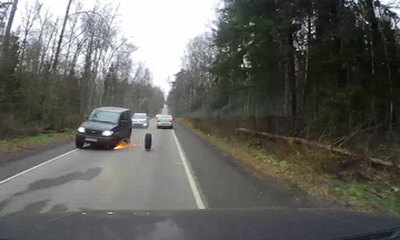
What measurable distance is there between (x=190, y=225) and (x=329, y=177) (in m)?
8.81

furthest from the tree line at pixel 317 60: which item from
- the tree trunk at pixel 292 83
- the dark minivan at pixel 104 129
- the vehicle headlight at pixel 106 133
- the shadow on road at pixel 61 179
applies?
the shadow on road at pixel 61 179

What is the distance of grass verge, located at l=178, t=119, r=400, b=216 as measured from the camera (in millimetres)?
9352

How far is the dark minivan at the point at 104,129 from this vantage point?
69.4ft

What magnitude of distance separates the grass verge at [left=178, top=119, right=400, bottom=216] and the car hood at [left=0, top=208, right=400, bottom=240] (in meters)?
4.46

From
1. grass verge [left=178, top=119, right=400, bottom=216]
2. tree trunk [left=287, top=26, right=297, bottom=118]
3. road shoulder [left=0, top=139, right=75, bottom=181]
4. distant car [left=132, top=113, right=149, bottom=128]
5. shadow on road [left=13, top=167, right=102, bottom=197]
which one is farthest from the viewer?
distant car [left=132, top=113, right=149, bottom=128]

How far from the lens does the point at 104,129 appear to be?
837 inches

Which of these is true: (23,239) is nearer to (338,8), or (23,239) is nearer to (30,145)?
(338,8)

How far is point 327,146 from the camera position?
539 inches

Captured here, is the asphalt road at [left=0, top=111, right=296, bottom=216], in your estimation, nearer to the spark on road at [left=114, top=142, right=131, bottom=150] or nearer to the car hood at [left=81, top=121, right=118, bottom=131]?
the car hood at [left=81, top=121, right=118, bottom=131]

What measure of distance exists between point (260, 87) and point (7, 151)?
1192 centimetres

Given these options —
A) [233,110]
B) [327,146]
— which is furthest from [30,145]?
[233,110]

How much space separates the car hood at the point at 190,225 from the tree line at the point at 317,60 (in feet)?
35.9

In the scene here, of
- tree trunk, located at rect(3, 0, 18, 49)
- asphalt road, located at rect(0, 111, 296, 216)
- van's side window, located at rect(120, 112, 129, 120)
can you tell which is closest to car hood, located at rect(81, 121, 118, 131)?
van's side window, located at rect(120, 112, 129, 120)

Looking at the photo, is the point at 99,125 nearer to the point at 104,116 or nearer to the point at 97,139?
the point at 97,139
